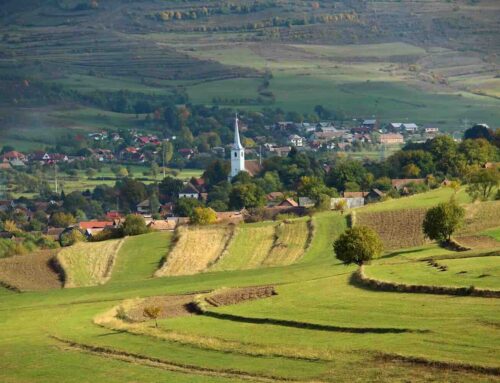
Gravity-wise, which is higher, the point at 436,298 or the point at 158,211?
the point at 436,298

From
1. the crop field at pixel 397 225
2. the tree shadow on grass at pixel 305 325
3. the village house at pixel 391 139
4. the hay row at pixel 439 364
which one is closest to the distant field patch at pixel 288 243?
the crop field at pixel 397 225

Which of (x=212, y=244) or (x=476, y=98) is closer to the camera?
(x=212, y=244)

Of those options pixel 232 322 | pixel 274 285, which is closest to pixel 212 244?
pixel 274 285

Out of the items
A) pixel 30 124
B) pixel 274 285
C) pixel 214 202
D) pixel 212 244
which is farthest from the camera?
pixel 30 124

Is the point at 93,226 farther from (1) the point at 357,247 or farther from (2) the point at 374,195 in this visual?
(1) the point at 357,247

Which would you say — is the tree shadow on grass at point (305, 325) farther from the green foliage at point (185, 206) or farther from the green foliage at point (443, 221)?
the green foliage at point (185, 206)

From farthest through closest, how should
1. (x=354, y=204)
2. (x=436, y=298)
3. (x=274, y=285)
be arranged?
(x=354, y=204), (x=274, y=285), (x=436, y=298)

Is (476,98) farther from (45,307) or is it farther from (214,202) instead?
(45,307)
